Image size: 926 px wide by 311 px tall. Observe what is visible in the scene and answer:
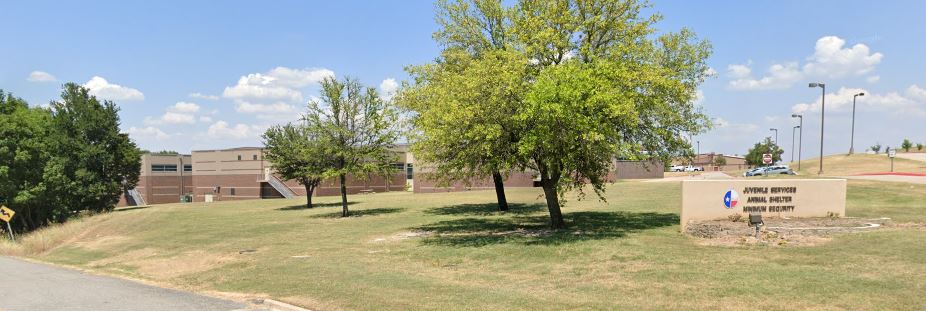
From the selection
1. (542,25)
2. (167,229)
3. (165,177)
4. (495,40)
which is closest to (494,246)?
(542,25)

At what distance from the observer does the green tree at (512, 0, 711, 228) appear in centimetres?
1658

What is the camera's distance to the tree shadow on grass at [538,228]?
18516 millimetres

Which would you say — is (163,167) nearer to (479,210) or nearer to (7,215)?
(7,215)

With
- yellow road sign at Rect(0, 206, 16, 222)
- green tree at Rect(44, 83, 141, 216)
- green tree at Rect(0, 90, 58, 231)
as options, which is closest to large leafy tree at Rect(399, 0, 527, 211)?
yellow road sign at Rect(0, 206, 16, 222)

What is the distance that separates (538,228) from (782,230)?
814 centimetres

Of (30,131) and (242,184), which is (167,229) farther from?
(242,184)

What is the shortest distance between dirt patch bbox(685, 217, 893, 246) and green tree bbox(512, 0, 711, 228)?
3.10 metres

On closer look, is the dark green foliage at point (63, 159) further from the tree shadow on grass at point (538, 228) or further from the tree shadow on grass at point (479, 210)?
the tree shadow on grass at point (538, 228)

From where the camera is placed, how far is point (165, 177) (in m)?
86.5

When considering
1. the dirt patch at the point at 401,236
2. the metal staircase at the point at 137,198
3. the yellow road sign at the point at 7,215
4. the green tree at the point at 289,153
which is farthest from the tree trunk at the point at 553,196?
the metal staircase at the point at 137,198

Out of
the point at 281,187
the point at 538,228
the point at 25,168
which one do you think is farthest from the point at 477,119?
the point at 281,187

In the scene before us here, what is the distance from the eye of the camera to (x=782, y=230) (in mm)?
16359

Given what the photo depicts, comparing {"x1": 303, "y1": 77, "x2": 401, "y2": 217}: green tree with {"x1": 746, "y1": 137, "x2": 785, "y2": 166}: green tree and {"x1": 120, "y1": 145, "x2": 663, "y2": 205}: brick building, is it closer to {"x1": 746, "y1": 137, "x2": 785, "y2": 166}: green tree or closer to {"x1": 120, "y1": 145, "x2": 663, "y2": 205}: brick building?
{"x1": 120, "y1": 145, "x2": 663, "y2": 205}: brick building

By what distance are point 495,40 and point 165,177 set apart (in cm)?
7477
